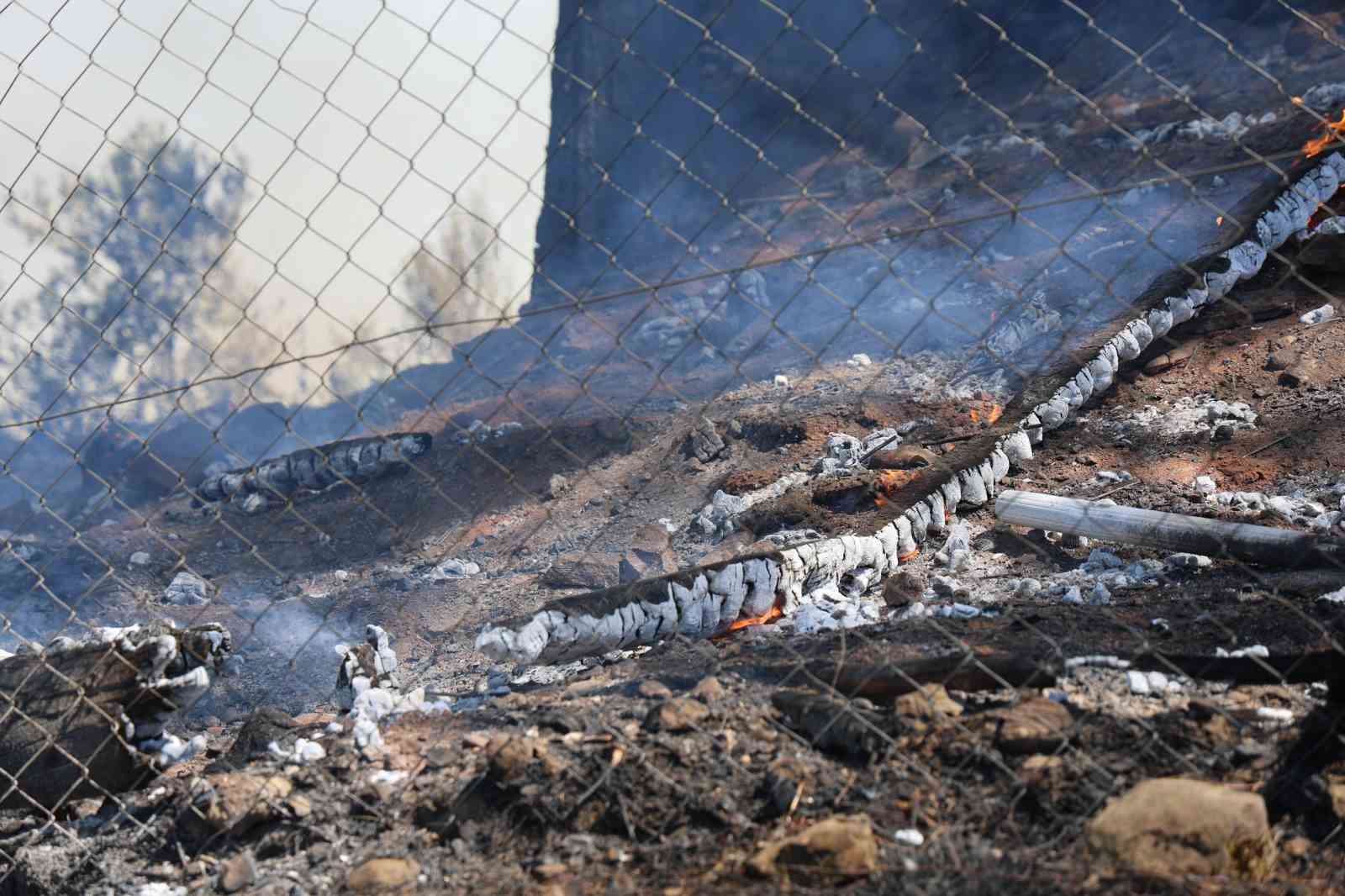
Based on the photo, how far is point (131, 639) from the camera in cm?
291

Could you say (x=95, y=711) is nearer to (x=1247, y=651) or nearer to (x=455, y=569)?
(x=1247, y=651)

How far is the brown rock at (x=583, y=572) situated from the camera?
5.10 meters

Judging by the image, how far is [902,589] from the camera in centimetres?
398

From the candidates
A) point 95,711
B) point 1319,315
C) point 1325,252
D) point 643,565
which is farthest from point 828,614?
point 1325,252

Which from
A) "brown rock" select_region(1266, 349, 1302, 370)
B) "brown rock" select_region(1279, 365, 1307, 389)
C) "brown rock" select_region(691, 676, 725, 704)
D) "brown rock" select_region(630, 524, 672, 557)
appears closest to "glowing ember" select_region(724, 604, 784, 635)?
"brown rock" select_region(691, 676, 725, 704)

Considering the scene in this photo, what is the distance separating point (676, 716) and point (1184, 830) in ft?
3.53

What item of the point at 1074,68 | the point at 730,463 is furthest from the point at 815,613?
the point at 1074,68

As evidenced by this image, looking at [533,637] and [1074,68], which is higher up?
[1074,68]

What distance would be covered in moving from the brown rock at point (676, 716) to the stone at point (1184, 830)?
89cm

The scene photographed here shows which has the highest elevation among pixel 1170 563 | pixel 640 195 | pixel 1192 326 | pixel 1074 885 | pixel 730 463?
pixel 640 195

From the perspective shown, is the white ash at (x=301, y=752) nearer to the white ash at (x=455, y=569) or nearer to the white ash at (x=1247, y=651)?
the white ash at (x=1247, y=651)

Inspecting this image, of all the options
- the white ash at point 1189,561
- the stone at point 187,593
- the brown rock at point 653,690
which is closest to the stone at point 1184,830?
the brown rock at point 653,690

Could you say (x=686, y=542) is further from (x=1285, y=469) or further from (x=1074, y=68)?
(x=1074, y=68)

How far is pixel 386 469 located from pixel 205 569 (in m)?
1.46
